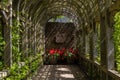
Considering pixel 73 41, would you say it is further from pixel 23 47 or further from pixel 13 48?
pixel 13 48

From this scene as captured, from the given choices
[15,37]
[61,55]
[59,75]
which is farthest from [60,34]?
[15,37]

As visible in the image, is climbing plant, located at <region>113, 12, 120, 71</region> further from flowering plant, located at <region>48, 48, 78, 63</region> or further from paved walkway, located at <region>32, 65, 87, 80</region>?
flowering plant, located at <region>48, 48, 78, 63</region>

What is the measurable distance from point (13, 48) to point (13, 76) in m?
0.73

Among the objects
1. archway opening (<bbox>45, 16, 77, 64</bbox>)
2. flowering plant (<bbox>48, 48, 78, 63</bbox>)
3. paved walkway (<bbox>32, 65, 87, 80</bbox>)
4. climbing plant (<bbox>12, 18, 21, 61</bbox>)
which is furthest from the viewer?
archway opening (<bbox>45, 16, 77, 64</bbox>)

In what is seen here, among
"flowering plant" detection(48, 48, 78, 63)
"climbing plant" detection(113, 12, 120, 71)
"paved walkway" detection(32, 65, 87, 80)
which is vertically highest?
"climbing plant" detection(113, 12, 120, 71)

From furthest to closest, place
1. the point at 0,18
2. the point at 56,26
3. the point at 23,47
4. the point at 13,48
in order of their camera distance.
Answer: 1. the point at 56,26
2. the point at 23,47
3. the point at 13,48
4. the point at 0,18

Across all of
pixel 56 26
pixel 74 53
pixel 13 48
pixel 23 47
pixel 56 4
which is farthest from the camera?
pixel 56 26

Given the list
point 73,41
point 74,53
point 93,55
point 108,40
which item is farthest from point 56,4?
point 108,40

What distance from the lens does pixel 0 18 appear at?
7055 millimetres

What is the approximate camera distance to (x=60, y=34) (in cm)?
2414

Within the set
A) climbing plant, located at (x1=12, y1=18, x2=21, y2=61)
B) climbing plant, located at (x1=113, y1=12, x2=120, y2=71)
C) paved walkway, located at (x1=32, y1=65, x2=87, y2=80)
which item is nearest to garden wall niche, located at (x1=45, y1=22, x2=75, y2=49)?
paved walkway, located at (x1=32, y1=65, x2=87, y2=80)

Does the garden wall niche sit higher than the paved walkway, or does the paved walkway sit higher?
the garden wall niche

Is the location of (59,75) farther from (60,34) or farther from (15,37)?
(60,34)

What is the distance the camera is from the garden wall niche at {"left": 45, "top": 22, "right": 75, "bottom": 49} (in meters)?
23.9
